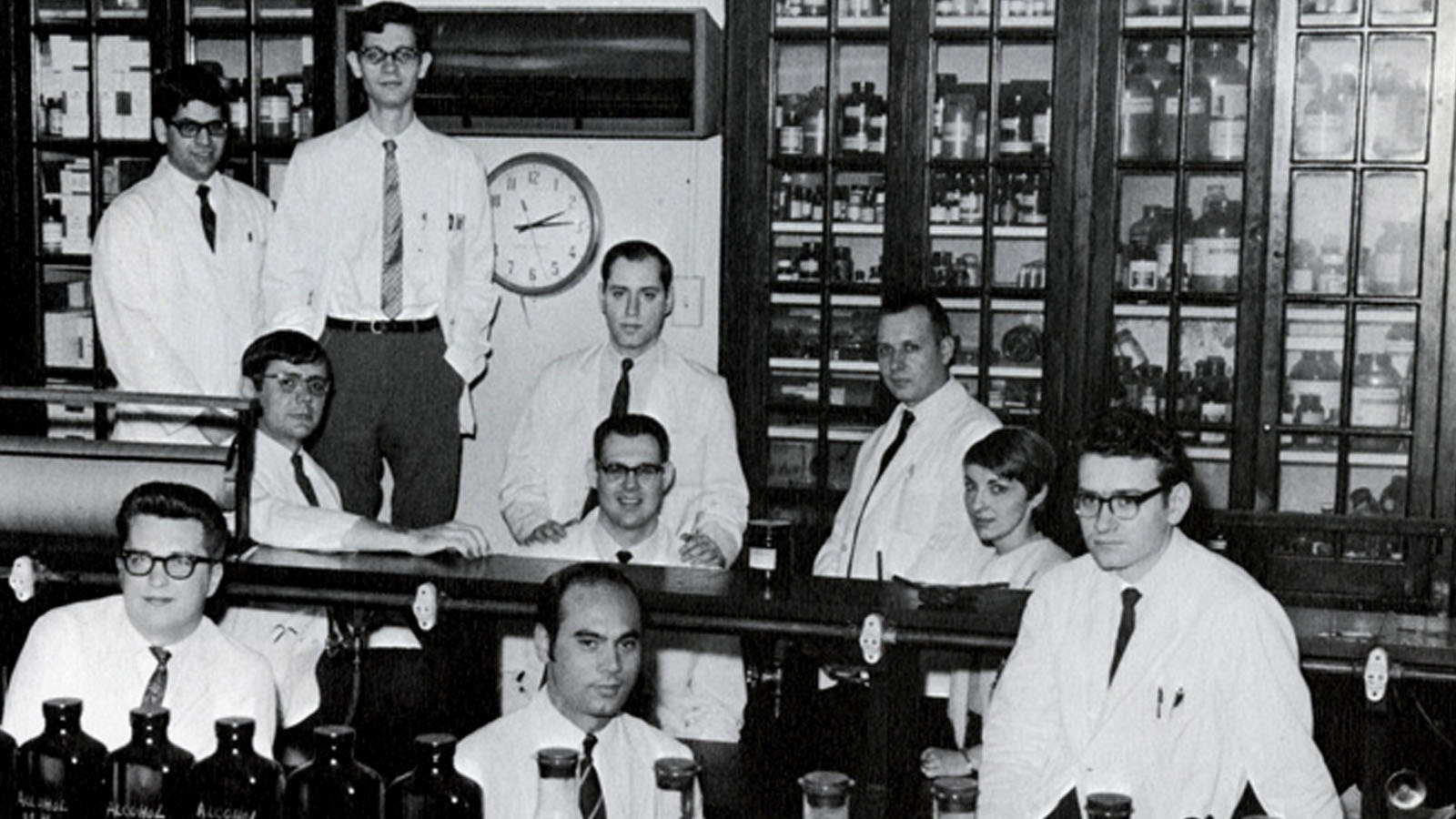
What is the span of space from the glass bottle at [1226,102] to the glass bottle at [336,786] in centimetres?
397

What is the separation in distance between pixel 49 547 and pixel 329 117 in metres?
2.89

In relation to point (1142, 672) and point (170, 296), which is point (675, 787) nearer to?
point (1142, 672)

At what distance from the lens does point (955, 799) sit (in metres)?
1.86

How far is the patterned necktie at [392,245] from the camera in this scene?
4812 millimetres

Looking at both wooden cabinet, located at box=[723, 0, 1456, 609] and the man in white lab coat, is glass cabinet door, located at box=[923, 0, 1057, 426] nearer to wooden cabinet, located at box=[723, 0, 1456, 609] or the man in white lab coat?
wooden cabinet, located at box=[723, 0, 1456, 609]

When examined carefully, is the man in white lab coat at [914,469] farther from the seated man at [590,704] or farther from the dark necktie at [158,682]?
the dark necktie at [158,682]

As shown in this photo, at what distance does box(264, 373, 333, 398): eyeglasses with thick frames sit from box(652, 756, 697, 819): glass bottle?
2.21 meters

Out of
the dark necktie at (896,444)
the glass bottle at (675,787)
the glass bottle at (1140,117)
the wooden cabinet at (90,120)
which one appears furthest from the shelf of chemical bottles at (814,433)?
the glass bottle at (675,787)

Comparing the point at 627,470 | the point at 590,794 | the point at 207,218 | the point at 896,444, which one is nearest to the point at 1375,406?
the point at 896,444

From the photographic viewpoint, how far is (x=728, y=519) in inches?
174

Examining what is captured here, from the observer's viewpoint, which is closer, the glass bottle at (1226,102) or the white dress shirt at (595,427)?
the white dress shirt at (595,427)

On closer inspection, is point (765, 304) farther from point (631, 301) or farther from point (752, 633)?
point (752, 633)

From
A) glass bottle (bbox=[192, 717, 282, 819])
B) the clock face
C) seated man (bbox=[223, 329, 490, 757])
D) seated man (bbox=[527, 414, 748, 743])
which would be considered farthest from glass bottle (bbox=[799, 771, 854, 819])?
the clock face

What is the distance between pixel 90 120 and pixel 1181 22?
11.5 feet
